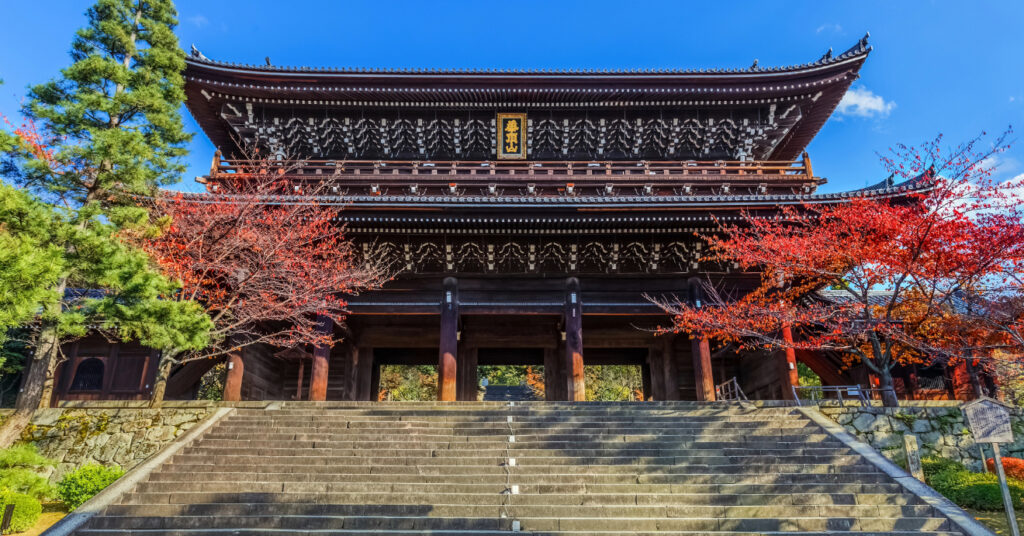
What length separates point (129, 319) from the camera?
29.9 feet

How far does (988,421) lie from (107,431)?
15055 millimetres

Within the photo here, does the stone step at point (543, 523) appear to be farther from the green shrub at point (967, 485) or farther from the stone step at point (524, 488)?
the green shrub at point (967, 485)

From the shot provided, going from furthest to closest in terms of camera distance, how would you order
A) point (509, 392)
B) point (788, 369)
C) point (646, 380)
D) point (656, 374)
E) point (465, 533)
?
point (509, 392) → point (646, 380) → point (656, 374) → point (788, 369) → point (465, 533)

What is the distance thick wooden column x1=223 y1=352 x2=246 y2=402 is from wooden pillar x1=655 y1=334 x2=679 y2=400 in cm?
1236

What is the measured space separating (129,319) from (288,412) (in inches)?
132

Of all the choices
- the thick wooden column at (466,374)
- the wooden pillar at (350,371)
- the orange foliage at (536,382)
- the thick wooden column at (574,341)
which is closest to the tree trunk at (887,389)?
the thick wooden column at (574,341)

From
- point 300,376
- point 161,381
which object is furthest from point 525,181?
point 161,381

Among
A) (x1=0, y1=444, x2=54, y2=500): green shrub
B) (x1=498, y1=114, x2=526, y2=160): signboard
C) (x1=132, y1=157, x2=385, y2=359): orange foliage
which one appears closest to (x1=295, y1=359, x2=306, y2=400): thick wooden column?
(x1=132, y1=157, x2=385, y2=359): orange foliage

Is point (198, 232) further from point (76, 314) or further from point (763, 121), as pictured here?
point (763, 121)

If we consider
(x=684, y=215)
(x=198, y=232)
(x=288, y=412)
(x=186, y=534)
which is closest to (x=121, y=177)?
(x=198, y=232)

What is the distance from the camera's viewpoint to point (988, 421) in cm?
729

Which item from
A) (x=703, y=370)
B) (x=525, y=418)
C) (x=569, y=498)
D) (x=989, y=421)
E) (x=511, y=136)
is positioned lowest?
(x=569, y=498)

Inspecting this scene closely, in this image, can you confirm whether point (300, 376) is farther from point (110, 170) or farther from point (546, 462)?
point (546, 462)

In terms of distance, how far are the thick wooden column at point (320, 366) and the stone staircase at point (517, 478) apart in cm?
242
